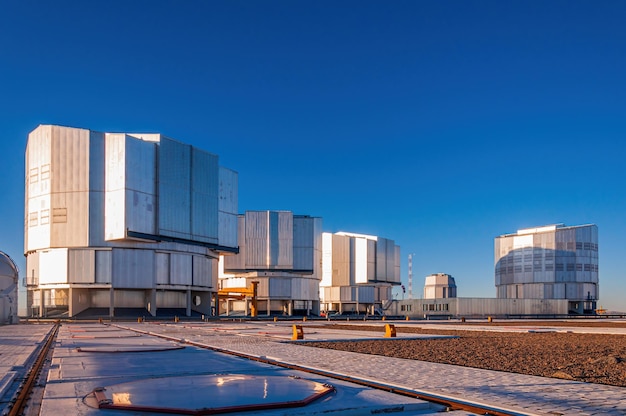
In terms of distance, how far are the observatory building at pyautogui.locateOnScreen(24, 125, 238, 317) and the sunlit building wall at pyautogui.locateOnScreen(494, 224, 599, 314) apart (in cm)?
6867

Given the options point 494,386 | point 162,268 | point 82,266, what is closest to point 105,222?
point 82,266

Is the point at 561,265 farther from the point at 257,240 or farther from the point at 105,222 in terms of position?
the point at 105,222

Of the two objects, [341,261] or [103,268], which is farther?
[341,261]

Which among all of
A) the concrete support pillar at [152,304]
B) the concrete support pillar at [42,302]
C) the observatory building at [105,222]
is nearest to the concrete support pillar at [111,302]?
the observatory building at [105,222]

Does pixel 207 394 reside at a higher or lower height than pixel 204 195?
lower

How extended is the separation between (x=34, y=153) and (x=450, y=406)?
280 ft

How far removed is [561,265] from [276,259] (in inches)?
2113

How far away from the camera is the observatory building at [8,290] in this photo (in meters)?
58.3

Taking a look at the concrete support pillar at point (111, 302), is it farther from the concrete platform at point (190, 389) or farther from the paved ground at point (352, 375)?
the concrete platform at point (190, 389)

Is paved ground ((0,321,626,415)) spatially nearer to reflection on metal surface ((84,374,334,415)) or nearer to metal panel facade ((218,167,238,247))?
reflection on metal surface ((84,374,334,415))

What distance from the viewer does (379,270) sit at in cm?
13412

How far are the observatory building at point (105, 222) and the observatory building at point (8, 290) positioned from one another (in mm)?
18303

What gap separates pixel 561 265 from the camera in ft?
384

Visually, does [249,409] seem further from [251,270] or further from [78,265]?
[251,270]
